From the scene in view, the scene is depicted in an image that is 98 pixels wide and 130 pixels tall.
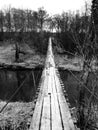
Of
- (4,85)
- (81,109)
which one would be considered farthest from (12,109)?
(4,85)

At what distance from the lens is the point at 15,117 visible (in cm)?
394

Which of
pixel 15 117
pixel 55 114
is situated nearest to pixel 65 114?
pixel 55 114

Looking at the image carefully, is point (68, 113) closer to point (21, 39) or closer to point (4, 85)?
point (4, 85)

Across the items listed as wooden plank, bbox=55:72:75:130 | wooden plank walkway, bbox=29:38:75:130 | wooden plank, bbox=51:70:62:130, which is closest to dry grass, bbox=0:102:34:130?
wooden plank walkway, bbox=29:38:75:130

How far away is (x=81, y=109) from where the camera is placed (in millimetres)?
3330

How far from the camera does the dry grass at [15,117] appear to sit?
11.5 ft

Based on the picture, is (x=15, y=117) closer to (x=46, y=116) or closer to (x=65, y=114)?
(x=46, y=116)

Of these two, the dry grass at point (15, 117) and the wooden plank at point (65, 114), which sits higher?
the wooden plank at point (65, 114)

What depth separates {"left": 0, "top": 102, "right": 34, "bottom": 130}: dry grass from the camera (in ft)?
11.5

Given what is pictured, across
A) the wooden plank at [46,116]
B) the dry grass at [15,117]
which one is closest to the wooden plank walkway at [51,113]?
the wooden plank at [46,116]

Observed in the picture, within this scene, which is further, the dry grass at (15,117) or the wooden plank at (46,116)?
the dry grass at (15,117)

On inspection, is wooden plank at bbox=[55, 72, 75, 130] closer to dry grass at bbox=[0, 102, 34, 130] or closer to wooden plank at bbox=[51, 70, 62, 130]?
wooden plank at bbox=[51, 70, 62, 130]

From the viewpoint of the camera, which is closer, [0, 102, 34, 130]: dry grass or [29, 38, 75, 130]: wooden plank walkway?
[29, 38, 75, 130]: wooden plank walkway

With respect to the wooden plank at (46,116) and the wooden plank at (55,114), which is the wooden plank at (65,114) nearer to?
the wooden plank at (55,114)
